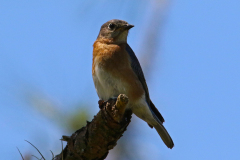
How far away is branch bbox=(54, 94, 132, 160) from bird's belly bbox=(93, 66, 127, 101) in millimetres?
1595

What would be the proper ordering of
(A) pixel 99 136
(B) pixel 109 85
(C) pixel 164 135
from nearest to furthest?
(A) pixel 99 136, (B) pixel 109 85, (C) pixel 164 135

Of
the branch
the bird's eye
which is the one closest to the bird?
the bird's eye

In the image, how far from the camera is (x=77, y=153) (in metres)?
5.28

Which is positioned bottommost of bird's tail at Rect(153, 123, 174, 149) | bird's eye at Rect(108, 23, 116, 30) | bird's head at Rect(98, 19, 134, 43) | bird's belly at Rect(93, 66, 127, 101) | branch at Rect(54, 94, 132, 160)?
branch at Rect(54, 94, 132, 160)

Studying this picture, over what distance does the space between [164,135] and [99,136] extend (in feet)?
9.55

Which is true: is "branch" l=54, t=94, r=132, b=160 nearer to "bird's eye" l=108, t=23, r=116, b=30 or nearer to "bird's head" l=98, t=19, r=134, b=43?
"bird's head" l=98, t=19, r=134, b=43

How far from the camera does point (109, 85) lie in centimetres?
705

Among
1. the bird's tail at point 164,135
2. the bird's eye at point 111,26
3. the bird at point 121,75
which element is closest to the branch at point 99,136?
the bird at point 121,75

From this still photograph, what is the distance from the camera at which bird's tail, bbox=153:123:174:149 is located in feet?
25.5

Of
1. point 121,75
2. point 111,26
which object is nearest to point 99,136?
point 121,75

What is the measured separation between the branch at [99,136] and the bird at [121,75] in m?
1.57

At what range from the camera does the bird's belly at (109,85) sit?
7.05 m

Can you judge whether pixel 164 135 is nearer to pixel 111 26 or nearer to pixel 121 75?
pixel 121 75

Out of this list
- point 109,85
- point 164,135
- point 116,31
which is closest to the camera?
point 109,85
